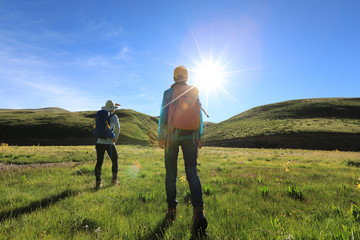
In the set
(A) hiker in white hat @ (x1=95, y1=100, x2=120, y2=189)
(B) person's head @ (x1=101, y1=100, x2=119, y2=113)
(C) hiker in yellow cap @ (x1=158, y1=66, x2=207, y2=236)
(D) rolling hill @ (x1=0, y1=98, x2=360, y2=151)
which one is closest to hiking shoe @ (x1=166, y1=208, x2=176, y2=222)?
(C) hiker in yellow cap @ (x1=158, y1=66, x2=207, y2=236)

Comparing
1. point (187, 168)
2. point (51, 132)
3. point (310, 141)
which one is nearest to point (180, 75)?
point (187, 168)

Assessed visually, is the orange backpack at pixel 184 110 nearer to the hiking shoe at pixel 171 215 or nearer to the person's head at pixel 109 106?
the hiking shoe at pixel 171 215

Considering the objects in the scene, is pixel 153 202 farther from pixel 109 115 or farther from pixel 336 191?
pixel 336 191

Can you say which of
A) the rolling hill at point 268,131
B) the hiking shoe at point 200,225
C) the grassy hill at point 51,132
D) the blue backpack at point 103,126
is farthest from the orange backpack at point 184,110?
the grassy hill at point 51,132

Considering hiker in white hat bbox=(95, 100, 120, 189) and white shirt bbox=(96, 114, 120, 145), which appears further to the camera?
white shirt bbox=(96, 114, 120, 145)

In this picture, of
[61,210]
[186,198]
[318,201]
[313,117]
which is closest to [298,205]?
[318,201]

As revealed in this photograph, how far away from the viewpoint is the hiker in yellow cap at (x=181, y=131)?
3230 millimetres

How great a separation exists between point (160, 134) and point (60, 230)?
6.89 feet

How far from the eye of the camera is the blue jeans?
3.09 metres

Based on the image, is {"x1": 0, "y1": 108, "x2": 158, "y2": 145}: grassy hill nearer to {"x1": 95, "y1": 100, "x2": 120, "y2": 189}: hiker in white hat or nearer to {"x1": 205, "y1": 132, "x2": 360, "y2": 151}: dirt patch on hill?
{"x1": 205, "y1": 132, "x2": 360, "y2": 151}: dirt patch on hill

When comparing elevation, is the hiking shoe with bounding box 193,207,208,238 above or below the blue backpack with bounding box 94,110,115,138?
below

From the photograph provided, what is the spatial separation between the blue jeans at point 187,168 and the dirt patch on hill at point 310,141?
179 ft

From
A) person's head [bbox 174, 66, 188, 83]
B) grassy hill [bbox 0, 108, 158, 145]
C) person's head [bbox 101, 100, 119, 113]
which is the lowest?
grassy hill [bbox 0, 108, 158, 145]

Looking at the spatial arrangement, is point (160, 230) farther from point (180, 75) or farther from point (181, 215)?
point (180, 75)
